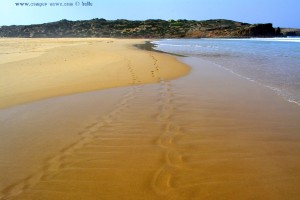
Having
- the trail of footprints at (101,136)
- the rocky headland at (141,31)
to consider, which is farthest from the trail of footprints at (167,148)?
the rocky headland at (141,31)

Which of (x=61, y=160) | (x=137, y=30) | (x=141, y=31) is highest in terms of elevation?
(x=137, y=30)

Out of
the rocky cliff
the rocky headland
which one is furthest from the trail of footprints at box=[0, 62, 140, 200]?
the rocky cliff

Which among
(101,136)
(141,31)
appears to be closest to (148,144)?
(101,136)

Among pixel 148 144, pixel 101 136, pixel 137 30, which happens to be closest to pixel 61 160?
pixel 101 136

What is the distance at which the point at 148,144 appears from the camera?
379 cm

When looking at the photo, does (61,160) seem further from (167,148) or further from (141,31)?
(141,31)

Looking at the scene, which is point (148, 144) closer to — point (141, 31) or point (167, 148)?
point (167, 148)

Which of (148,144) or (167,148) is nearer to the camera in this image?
(167,148)

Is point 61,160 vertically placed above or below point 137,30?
below

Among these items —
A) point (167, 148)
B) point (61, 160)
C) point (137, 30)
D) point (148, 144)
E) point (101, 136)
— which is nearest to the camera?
point (61, 160)

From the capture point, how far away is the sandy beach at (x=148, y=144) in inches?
107

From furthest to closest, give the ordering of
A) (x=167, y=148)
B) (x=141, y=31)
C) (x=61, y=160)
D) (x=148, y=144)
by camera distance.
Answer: (x=141, y=31) < (x=148, y=144) < (x=167, y=148) < (x=61, y=160)

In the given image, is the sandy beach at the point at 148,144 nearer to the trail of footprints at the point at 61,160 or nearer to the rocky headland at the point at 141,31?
the trail of footprints at the point at 61,160

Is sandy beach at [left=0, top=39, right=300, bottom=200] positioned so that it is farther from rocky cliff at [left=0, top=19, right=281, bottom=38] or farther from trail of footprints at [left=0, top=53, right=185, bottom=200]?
rocky cliff at [left=0, top=19, right=281, bottom=38]
